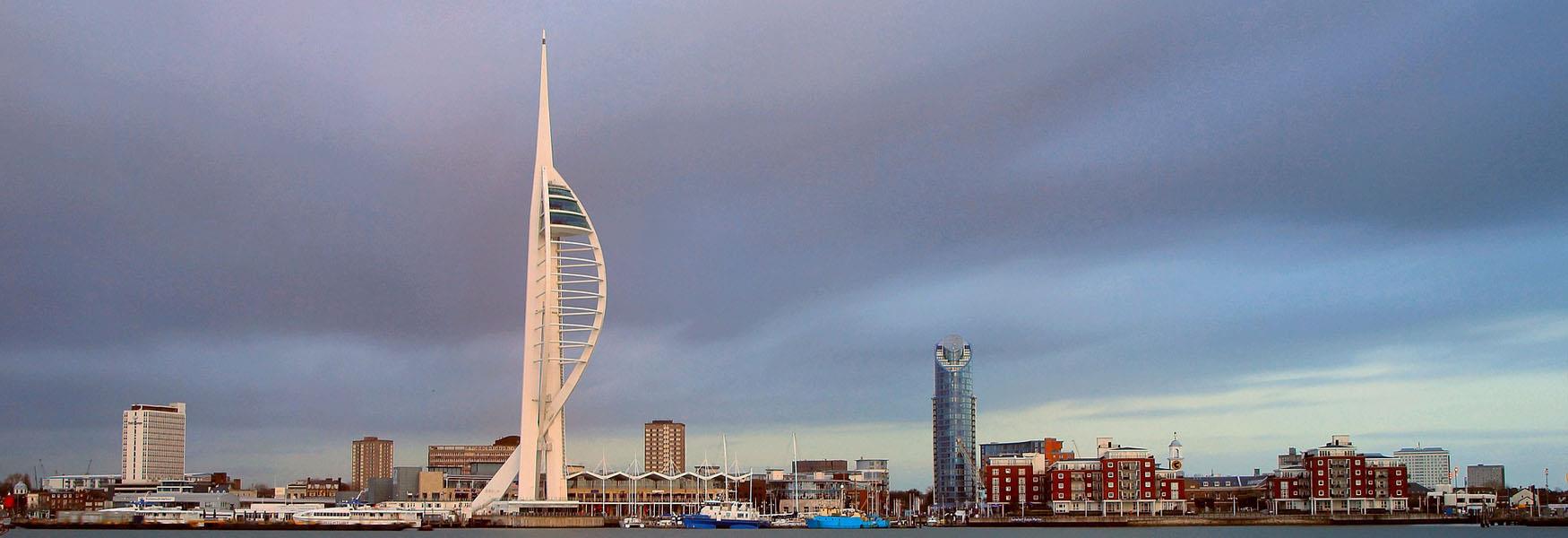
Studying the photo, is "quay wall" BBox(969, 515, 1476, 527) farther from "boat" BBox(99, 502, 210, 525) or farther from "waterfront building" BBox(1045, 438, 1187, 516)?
"boat" BBox(99, 502, 210, 525)

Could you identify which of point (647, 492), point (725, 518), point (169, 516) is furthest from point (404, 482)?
point (725, 518)

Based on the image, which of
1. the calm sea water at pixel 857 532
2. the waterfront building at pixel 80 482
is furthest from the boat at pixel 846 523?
the waterfront building at pixel 80 482

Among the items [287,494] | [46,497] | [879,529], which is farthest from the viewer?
[287,494]

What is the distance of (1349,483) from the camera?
125 m

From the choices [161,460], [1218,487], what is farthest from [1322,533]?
[161,460]

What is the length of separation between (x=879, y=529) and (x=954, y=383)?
219 ft

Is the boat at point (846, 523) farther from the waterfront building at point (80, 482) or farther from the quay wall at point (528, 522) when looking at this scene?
the waterfront building at point (80, 482)

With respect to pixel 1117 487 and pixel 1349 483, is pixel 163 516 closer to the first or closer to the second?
pixel 1117 487

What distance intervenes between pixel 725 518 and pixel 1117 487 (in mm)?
32603

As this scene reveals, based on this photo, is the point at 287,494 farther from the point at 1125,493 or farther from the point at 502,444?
the point at 1125,493

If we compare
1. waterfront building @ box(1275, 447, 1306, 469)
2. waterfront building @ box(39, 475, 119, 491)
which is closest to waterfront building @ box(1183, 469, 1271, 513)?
waterfront building @ box(1275, 447, 1306, 469)

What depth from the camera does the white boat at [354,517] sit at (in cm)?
10381

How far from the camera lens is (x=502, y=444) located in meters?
183

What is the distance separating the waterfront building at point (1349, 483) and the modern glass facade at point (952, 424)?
153 feet
